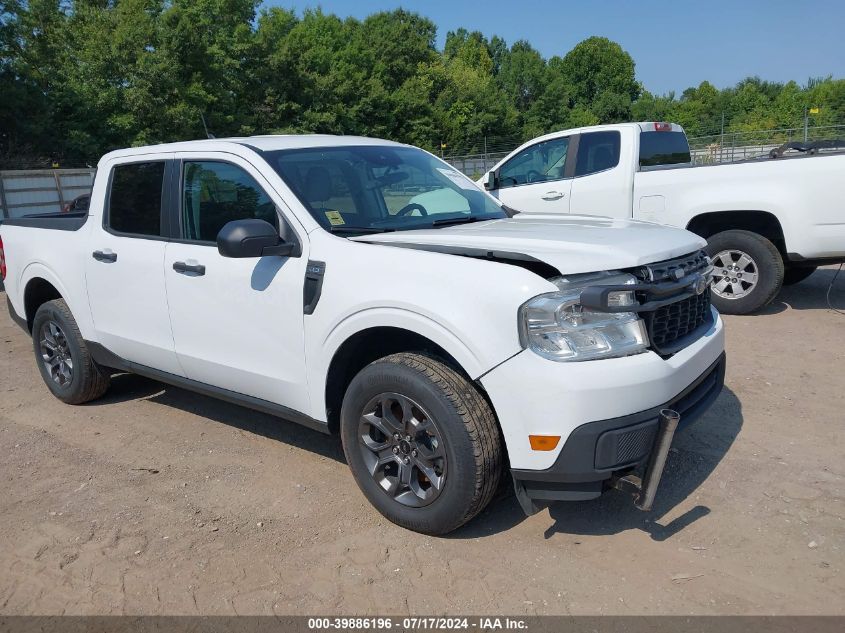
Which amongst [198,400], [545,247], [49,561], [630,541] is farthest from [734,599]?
[198,400]

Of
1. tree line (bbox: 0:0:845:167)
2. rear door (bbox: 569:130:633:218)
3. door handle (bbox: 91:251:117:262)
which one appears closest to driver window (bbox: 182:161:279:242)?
door handle (bbox: 91:251:117:262)

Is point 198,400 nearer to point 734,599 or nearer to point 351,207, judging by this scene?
point 351,207

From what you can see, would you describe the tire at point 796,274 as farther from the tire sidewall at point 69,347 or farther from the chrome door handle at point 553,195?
the tire sidewall at point 69,347

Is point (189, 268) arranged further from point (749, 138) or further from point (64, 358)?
point (749, 138)

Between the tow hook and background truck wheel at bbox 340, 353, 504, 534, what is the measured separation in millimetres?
571

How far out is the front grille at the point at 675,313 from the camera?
127 inches

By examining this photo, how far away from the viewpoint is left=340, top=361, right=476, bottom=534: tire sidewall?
307cm

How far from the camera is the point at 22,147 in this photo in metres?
31.0

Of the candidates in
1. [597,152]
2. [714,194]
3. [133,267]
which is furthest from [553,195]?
[133,267]

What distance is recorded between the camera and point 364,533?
3486 millimetres

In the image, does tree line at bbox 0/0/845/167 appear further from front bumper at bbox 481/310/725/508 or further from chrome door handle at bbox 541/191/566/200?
front bumper at bbox 481/310/725/508

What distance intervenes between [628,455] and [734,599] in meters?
0.67

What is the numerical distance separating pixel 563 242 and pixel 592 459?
986 mm

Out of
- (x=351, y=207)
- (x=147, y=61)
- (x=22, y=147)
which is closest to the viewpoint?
(x=351, y=207)
